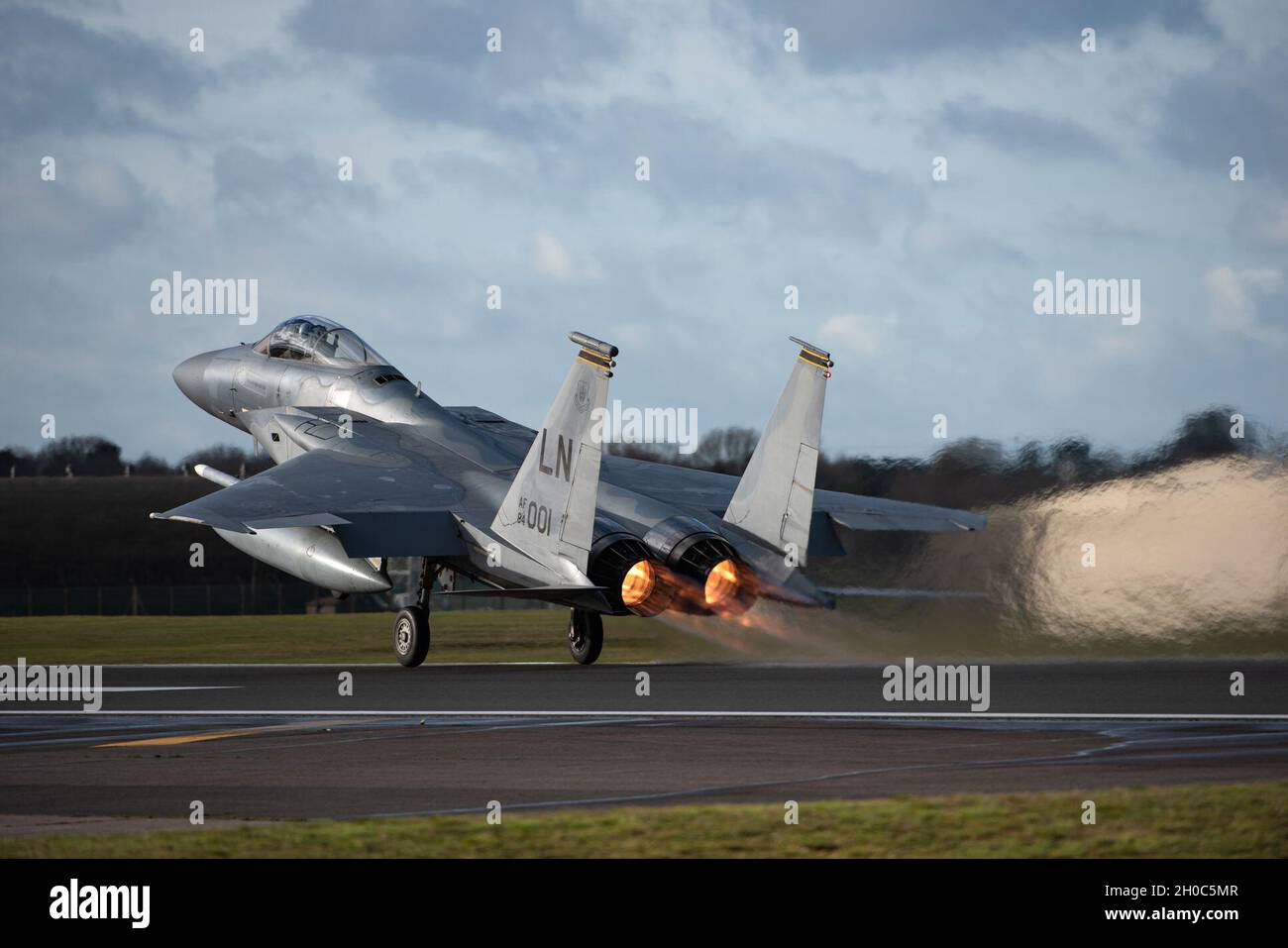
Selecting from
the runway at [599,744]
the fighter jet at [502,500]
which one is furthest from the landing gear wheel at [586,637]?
the runway at [599,744]

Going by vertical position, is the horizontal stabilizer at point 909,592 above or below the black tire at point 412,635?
above

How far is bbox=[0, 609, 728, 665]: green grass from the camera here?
3020 centimetres

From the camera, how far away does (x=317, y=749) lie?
13805 mm

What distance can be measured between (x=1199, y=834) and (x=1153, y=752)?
13.0ft

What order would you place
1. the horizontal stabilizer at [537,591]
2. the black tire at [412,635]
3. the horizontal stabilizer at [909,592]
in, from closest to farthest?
the horizontal stabilizer at [537,591] < the horizontal stabilizer at [909,592] < the black tire at [412,635]

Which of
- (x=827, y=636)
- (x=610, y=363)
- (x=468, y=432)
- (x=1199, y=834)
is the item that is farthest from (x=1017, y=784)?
(x=468, y=432)

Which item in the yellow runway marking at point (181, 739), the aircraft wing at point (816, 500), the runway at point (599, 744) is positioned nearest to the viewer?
the runway at point (599, 744)

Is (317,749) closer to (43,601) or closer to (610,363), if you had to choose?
(610,363)

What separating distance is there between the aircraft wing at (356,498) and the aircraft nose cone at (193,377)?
3.92 metres

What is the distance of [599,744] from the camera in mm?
14055

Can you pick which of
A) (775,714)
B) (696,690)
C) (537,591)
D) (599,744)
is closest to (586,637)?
(537,591)

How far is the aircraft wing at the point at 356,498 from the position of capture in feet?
76.2

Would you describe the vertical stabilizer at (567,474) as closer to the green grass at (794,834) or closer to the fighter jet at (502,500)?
the fighter jet at (502,500)

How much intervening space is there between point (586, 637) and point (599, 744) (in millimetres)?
11350
